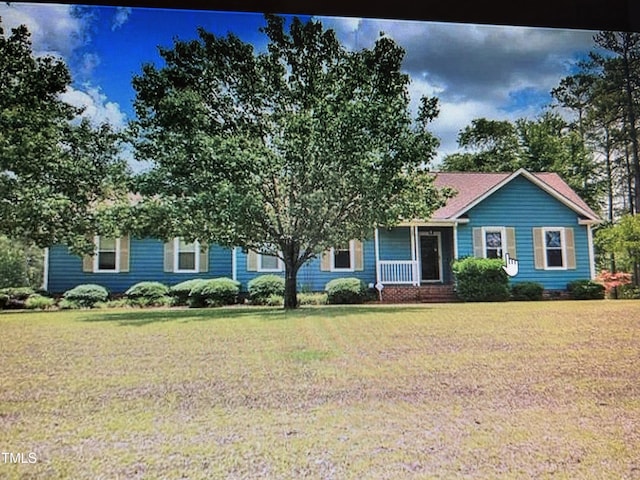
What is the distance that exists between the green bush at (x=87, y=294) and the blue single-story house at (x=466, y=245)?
415mm

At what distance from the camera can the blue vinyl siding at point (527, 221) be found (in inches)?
115

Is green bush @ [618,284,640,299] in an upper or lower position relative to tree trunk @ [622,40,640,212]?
lower

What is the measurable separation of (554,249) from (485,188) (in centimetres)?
49

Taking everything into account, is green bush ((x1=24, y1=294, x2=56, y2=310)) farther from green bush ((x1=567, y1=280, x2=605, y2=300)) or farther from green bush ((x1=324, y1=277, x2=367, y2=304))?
green bush ((x1=567, y1=280, x2=605, y2=300))

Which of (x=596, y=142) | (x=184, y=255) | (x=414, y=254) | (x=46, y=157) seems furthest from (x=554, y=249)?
(x=46, y=157)

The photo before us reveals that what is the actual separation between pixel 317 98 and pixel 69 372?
172 centimetres

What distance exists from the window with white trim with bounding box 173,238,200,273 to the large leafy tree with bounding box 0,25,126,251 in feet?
1.32

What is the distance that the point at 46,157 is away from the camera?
8.34 feet

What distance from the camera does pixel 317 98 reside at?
2754 mm

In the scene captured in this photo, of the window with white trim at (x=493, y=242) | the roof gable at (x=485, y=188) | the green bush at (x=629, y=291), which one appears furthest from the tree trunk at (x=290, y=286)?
the green bush at (x=629, y=291)

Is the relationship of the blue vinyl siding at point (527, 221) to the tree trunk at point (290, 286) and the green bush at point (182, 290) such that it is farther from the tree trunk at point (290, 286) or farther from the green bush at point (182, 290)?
the green bush at point (182, 290)

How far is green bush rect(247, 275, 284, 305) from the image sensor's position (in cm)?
278

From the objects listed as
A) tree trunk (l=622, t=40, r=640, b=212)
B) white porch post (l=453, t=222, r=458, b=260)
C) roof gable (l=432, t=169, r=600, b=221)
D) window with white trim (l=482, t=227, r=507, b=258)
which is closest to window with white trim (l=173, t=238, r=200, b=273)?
roof gable (l=432, t=169, r=600, b=221)

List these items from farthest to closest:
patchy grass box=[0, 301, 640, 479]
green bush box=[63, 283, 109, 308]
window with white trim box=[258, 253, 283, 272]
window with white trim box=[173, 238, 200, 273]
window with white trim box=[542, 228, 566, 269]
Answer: window with white trim box=[542, 228, 566, 269]
window with white trim box=[258, 253, 283, 272]
window with white trim box=[173, 238, 200, 273]
green bush box=[63, 283, 109, 308]
patchy grass box=[0, 301, 640, 479]
